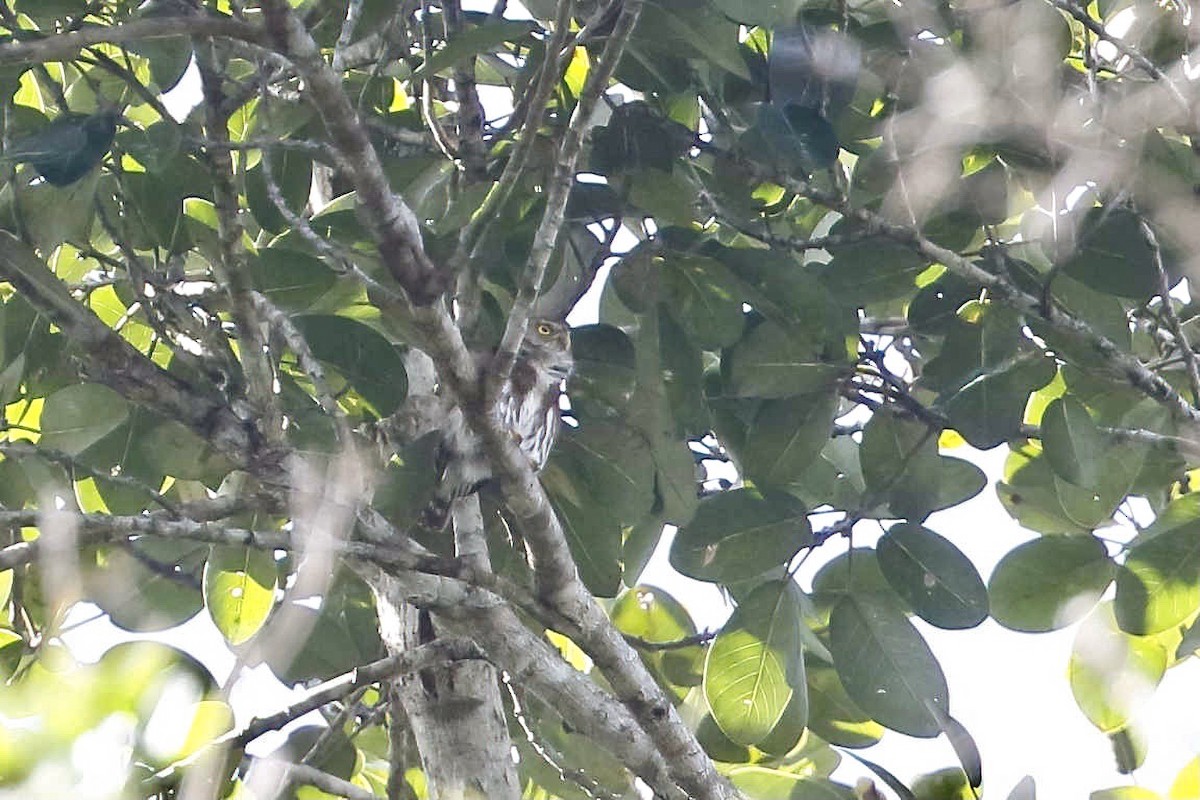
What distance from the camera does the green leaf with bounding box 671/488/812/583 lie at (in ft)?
9.13

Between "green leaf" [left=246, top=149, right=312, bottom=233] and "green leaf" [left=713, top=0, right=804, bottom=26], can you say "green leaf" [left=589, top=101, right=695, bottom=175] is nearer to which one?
"green leaf" [left=713, top=0, right=804, bottom=26]

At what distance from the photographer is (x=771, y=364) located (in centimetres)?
266

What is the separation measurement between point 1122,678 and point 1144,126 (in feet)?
3.45

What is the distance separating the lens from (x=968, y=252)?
2.96m

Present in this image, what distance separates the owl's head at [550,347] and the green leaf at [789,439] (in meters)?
0.39

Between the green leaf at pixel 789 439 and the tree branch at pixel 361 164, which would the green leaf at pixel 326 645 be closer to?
the green leaf at pixel 789 439

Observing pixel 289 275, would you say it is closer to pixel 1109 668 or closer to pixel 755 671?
pixel 755 671

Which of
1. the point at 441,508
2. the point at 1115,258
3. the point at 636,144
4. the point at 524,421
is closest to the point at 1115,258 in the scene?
the point at 1115,258

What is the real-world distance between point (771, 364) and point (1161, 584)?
2.66 ft

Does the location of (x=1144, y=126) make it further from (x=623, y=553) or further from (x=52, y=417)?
(x=52, y=417)

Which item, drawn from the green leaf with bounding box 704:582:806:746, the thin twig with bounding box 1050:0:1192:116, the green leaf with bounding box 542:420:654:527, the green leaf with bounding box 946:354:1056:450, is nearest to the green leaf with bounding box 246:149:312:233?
the green leaf with bounding box 542:420:654:527

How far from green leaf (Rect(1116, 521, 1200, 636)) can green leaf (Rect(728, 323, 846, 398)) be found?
69cm

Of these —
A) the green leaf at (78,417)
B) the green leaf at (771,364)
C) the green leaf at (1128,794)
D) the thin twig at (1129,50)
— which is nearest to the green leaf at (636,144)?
the green leaf at (771,364)

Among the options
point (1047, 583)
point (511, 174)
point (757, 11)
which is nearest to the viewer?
point (511, 174)
